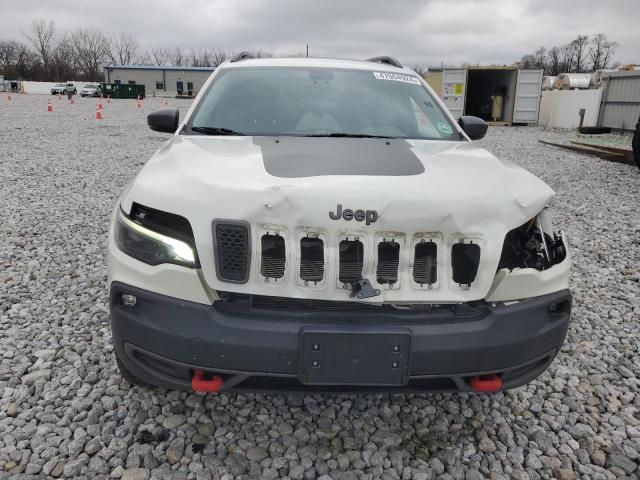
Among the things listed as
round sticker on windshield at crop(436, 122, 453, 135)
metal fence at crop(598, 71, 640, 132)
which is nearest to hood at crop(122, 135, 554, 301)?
round sticker on windshield at crop(436, 122, 453, 135)

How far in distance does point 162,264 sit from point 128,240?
219 mm

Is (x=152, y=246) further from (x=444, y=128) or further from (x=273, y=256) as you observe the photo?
(x=444, y=128)

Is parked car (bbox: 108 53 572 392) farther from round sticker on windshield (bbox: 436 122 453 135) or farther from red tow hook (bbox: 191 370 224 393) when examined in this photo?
round sticker on windshield (bbox: 436 122 453 135)

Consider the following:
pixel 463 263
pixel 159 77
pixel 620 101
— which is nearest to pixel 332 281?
pixel 463 263

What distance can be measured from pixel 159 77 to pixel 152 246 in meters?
76.1

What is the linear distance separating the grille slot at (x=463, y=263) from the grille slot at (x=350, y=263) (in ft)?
1.16

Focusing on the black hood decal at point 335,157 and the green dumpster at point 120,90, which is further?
the green dumpster at point 120,90

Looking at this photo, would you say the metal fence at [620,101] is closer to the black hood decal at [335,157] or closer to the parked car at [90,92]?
the black hood decal at [335,157]

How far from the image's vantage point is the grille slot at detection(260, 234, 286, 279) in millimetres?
1829

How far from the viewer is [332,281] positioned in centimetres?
182

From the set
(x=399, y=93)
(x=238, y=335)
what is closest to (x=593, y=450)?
(x=238, y=335)

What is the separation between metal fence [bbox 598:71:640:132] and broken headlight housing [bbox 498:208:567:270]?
57.5 ft

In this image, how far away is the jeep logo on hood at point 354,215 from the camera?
1.80m

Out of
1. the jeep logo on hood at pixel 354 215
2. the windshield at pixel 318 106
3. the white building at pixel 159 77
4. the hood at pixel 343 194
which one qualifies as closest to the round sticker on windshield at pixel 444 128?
the windshield at pixel 318 106
